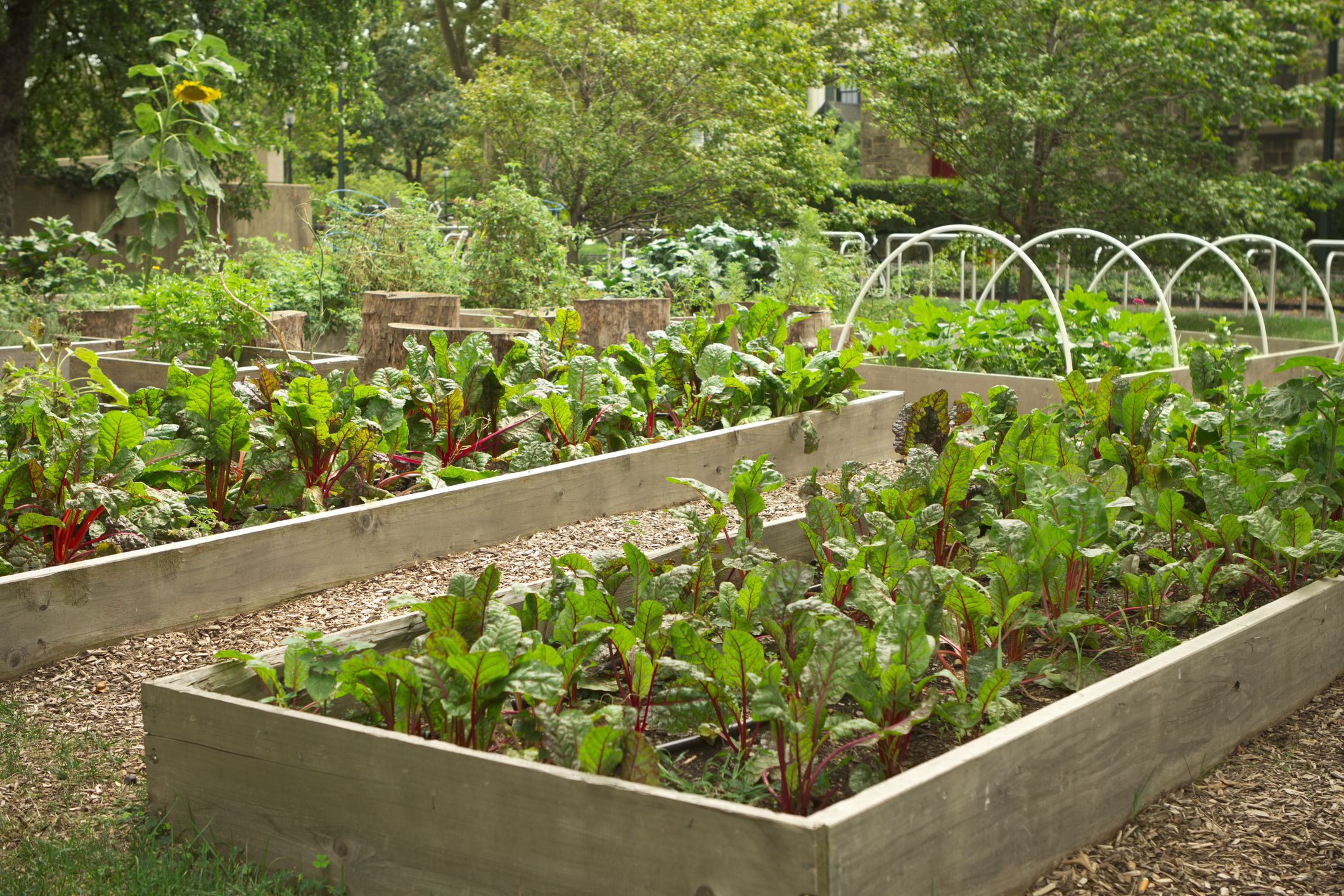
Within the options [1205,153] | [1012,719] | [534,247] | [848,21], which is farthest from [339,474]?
[848,21]

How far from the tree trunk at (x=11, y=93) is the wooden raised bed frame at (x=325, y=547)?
1231 centimetres

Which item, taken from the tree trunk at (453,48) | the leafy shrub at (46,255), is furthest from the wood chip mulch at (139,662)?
the tree trunk at (453,48)

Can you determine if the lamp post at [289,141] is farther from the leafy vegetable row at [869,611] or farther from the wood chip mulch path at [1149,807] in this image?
the leafy vegetable row at [869,611]

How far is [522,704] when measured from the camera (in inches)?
95.5

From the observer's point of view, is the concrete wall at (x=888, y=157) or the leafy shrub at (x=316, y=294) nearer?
the leafy shrub at (x=316, y=294)

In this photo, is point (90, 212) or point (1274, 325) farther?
point (90, 212)

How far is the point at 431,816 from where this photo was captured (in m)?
2.02

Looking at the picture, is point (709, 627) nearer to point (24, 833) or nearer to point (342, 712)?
point (342, 712)

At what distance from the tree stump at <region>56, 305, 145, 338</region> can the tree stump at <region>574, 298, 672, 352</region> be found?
9.46 ft

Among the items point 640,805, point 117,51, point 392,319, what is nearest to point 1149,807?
point 640,805

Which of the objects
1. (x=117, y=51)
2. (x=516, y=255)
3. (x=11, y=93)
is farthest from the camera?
(x=117, y=51)

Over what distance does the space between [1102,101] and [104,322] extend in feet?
35.0

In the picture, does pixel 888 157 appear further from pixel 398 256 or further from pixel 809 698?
pixel 809 698

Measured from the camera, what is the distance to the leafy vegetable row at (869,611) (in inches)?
84.4
